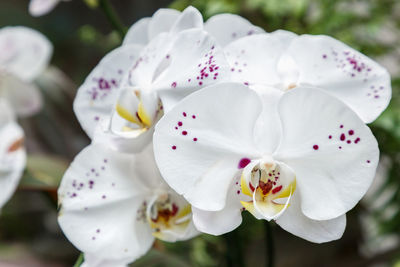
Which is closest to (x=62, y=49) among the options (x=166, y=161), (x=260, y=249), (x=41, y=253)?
(x=41, y=253)

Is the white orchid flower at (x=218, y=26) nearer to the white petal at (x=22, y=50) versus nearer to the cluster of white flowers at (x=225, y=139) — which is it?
the cluster of white flowers at (x=225, y=139)

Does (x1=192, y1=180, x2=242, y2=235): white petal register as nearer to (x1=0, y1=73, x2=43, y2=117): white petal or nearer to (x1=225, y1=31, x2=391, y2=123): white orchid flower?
(x1=225, y1=31, x2=391, y2=123): white orchid flower

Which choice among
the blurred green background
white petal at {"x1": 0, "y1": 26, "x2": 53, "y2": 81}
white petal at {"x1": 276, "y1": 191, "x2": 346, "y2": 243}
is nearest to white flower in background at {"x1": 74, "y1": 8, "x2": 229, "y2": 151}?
white petal at {"x1": 276, "y1": 191, "x2": 346, "y2": 243}

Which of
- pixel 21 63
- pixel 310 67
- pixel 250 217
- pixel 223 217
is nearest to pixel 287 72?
pixel 310 67

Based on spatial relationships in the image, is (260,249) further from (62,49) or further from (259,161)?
(62,49)

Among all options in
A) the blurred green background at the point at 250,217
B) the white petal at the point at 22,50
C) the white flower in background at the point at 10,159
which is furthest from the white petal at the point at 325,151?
the white petal at the point at 22,50

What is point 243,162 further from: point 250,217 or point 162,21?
point 250,217
